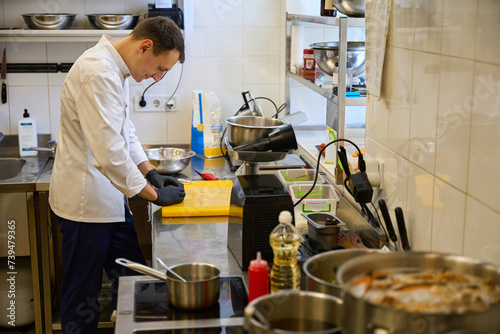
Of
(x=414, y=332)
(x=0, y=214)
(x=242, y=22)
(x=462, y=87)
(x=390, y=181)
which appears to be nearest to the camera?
(x=414, y=332)

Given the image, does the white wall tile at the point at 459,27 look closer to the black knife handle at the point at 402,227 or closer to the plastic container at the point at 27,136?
the black knife handle at the point at 402,227

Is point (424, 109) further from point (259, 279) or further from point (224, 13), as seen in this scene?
point (224, 13)

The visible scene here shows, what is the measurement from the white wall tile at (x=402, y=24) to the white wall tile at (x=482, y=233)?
0.55m

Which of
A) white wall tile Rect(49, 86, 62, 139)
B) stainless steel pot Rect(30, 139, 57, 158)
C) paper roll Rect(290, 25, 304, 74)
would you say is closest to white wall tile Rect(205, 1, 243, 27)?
paper roll Rect(290, 25, 304, 74)

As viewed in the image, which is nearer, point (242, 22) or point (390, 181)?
point (390, 181)

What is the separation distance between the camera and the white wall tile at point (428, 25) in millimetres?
1461

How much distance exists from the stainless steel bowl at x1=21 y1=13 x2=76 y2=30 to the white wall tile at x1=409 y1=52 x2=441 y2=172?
215 cm

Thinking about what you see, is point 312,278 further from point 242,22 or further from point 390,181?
point 242,22

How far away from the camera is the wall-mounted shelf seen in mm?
3127

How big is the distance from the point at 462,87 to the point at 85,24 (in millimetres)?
2587

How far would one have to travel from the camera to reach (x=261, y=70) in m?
3.63

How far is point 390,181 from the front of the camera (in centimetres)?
182

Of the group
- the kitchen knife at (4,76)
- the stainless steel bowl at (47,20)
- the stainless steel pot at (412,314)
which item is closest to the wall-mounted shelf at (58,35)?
the stainless steel bowl at (47,20)

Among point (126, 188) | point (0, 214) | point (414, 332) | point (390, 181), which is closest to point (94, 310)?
point (126, 188)
